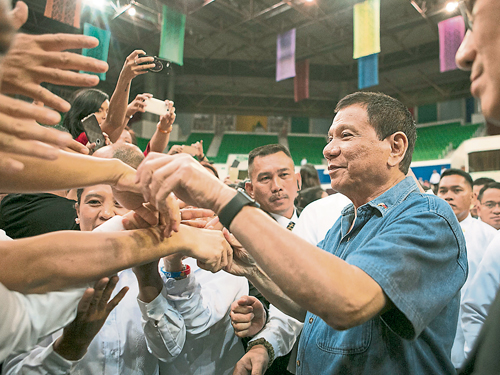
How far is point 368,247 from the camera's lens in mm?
1125

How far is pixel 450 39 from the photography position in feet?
26.8

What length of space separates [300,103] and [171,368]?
1833cm

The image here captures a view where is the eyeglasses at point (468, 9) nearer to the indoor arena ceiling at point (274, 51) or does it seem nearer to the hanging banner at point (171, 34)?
the hanging banner at point (171, 34)

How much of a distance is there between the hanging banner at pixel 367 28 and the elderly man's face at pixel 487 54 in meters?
6.83

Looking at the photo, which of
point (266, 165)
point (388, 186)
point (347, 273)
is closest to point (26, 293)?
point (347, 273)

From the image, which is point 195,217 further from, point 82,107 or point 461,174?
point 461,174

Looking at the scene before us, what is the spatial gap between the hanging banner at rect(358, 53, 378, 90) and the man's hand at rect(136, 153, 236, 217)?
891 centimetres

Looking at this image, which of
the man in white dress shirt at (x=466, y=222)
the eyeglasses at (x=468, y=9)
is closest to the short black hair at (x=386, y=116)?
the eyeglasses at (x=468, y=9)

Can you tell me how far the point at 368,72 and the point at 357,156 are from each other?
880 centimetres

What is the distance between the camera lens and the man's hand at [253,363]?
1.63 meters

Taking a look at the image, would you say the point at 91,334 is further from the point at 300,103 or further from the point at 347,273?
the point at 300,103

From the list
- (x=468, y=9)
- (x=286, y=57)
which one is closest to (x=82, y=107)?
(x=468, y=9)

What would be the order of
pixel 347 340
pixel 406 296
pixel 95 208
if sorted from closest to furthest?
pixel 406 296 < pixel 347 340 < pixel 95 208

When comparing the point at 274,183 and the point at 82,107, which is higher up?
the point at 82,107
